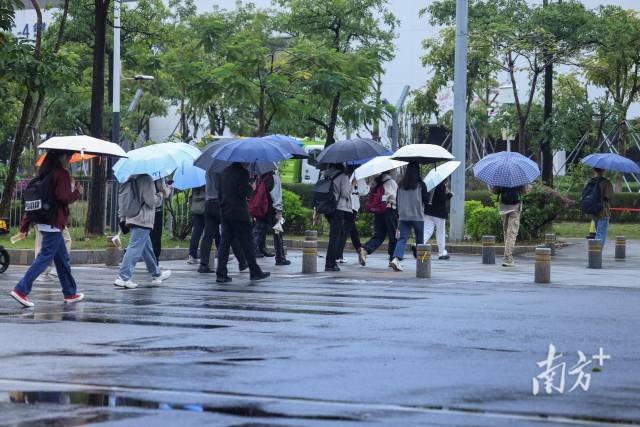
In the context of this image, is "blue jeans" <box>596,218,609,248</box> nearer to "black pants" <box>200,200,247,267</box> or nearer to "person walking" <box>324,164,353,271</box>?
"person walking" <box>324,164,353,271</box>

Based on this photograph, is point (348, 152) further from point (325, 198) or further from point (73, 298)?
point (73, 298)

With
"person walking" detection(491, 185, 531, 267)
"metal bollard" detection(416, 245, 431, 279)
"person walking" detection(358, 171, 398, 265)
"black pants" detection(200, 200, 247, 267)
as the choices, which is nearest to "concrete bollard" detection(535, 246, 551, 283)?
"metal bollard" detection(416, 245, 431, 279)

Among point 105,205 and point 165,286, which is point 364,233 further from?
point 165,286

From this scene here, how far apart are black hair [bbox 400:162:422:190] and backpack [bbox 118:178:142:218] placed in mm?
5167

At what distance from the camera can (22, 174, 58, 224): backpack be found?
1384 cm

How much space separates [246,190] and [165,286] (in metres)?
1.86

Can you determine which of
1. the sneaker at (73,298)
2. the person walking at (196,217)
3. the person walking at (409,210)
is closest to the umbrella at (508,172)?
the person walking at (409,210)

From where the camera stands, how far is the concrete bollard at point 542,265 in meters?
17.9

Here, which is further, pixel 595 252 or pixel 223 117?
pixel 223 117

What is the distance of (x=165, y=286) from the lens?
17062mm

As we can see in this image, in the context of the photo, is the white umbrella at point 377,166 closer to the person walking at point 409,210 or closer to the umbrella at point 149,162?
the person walking at point 409,210

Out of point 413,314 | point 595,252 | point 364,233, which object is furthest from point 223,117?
point 413,314

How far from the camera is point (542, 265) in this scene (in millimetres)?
18031

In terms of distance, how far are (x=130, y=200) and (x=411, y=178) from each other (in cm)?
542
